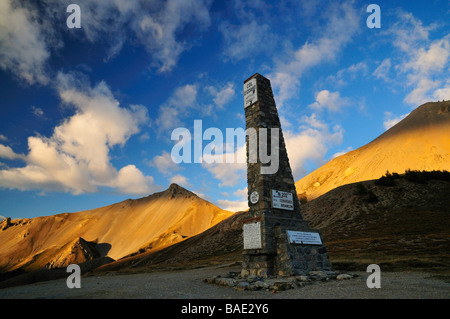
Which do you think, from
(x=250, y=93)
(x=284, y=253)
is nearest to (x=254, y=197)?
(x=284, y=253)

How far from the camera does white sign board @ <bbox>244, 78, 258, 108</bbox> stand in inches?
525

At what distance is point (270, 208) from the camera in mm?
11414

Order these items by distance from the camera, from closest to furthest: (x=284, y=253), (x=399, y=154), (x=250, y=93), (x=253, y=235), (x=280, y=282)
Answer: (x=280, y=282) < (x=284, y=253) < (x=253, y=235) < (x=250, y=93) < (x=399, y=154)

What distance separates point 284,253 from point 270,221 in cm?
143

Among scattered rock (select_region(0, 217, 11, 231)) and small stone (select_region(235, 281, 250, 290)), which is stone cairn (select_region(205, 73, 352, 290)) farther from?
scattered rock (select_region(0, 217, 11, 231))

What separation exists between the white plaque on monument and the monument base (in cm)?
18

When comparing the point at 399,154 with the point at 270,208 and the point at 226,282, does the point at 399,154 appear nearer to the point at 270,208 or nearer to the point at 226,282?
the point at 270,208

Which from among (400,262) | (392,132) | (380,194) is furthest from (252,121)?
(392,132)

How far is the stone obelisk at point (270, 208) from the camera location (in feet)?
34.4

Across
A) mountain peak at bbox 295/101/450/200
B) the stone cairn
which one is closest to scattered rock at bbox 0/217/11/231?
mountain peak at bbox 295/101/450/200

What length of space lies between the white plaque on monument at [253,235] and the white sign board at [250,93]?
625cm

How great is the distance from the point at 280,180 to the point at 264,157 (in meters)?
1.34

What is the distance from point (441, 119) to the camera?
6606 cm
